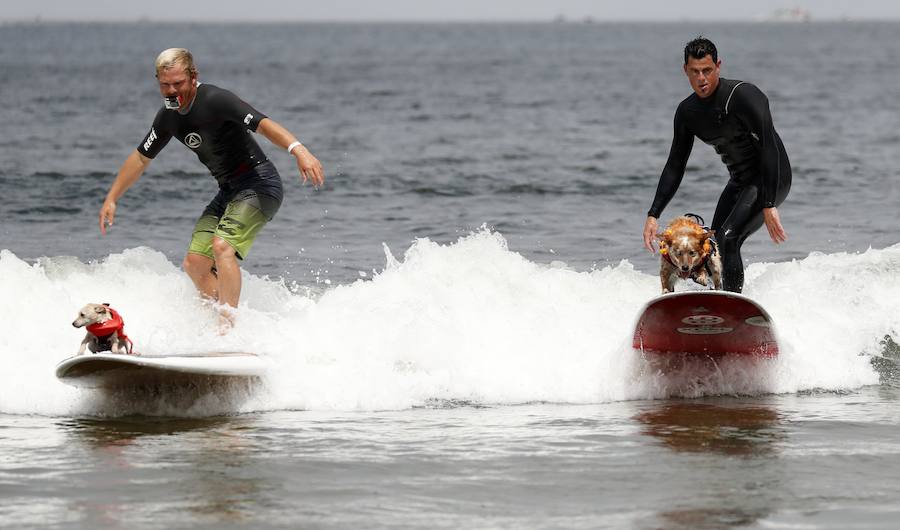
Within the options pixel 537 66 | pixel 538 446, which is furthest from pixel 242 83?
pixel 538 446

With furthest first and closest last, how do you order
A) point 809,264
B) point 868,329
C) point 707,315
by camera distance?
point 809,264 → point 868,329 → point 707,315

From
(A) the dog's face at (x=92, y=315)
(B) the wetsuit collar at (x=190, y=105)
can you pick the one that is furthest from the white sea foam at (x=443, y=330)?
(B) the wetsuit collar at (x=190, y=105)

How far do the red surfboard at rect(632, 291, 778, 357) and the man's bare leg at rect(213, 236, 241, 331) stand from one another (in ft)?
8.69

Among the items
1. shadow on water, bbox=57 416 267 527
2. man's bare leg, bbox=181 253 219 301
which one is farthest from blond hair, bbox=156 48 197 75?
shadow on water, bbox=57 416 267 527

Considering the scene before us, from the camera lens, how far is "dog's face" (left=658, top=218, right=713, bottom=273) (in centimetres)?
809

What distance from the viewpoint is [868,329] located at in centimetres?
1052

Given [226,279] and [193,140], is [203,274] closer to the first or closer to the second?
[226,279]

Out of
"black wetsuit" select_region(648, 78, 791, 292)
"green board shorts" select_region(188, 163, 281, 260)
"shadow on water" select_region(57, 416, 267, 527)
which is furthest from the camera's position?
"green board shorts" select_region(188, 163, 281, 260)

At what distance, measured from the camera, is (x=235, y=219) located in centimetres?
866

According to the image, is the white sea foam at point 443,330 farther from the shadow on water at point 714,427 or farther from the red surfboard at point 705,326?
the shadow on water at point 714,427

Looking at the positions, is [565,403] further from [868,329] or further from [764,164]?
[868,329]

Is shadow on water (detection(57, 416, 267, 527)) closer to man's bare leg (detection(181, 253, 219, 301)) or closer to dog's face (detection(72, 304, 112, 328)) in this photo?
dog's face (detection(72, 304, 112, 328))

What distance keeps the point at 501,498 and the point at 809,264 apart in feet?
22.5

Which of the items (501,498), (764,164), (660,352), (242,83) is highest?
(242,83)
